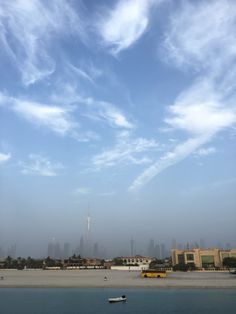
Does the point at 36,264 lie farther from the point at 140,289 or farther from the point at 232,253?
the point at 140,289

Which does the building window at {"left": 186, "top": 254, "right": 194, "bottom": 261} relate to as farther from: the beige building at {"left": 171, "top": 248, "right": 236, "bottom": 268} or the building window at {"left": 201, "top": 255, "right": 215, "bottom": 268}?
the building window at {"left": 201, "top": 255, "right": 215, "bottom": 268}

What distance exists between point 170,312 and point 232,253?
110 m

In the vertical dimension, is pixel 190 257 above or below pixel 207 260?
above

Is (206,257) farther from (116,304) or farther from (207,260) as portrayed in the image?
(116,304)

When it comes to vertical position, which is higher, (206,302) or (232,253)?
(232,253)

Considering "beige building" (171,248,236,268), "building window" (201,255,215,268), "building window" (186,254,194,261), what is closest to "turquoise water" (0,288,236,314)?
"building window" (186,254,194,261)

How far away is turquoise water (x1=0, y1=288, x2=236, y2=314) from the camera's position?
4453 cm

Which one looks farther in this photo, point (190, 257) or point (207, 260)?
point (207, 260)

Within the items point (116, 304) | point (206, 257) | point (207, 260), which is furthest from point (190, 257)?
point (116, 304)

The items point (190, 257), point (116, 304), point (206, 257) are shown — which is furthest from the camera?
point (206, 257)

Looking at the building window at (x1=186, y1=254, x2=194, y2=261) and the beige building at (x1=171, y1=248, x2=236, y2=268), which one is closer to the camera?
the beige building at (x1=171, y1=248, x2=236, y2=268)

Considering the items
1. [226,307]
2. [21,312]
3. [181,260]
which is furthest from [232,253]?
[21,312]

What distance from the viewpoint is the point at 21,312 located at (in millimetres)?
43938

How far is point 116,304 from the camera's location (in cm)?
4919
